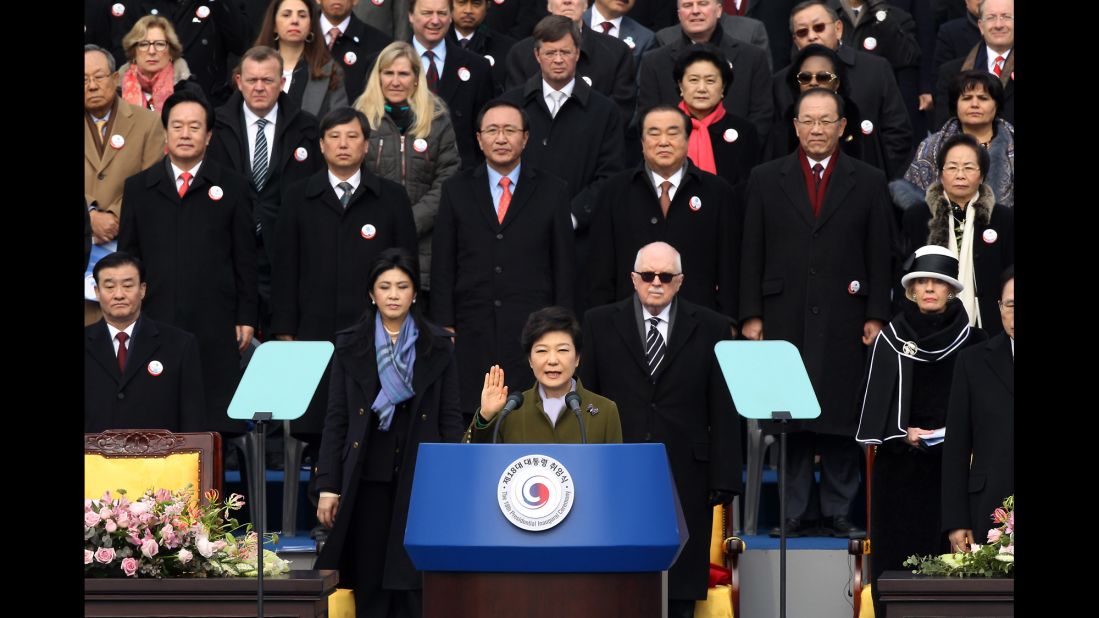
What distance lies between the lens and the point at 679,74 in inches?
388

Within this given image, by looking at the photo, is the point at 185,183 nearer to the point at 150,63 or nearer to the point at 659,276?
the point at 150,63

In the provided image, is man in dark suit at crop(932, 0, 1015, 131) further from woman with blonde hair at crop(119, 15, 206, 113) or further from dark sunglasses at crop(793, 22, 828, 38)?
woman with blonde hair at crop(119, 15, 206, 113)

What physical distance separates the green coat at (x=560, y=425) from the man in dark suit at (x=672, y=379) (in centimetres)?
86

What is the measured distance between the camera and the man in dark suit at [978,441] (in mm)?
7441

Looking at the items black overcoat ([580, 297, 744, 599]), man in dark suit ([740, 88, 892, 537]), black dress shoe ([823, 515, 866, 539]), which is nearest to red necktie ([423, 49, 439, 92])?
man in dark suit ([740, 88, 892, 537])

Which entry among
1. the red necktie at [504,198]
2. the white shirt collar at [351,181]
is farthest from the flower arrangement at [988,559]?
the white shirt collar at [351,181]

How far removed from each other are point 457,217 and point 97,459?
2.31m

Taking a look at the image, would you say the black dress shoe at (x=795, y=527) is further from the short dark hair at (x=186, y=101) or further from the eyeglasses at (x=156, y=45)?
the eyeglasses at (x=156, y=45)

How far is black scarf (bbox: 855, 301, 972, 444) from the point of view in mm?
7910

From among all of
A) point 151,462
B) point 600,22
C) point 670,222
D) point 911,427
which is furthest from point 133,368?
point 600,22

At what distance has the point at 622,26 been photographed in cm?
1118

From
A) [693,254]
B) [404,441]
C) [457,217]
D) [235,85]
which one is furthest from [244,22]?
[404,441]

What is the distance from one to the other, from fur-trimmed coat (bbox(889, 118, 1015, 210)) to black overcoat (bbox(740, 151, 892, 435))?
0.31 meters
